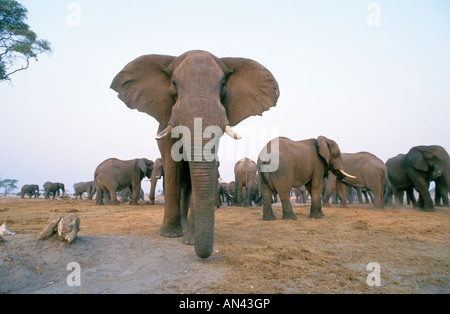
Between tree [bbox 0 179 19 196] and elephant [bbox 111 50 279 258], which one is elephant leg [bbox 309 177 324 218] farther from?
tree [bbox 0 179 19 196]

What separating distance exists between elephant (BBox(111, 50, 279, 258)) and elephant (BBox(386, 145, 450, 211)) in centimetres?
978

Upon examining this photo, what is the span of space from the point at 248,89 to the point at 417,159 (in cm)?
1048

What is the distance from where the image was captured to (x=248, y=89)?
17.7ft

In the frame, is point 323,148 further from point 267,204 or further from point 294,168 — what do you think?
point 267,204

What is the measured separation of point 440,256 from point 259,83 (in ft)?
13.7

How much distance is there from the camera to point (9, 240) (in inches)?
120

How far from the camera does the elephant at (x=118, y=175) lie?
1605 centimetres

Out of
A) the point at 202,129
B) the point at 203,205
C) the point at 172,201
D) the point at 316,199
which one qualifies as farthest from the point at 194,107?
the point at 316,199

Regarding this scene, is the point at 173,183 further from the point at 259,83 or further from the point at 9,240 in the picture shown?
the point at 259,83

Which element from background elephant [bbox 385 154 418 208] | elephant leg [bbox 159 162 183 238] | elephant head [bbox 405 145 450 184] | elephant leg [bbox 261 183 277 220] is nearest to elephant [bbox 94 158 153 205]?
elephant leg [bbox 261 183 277 220]

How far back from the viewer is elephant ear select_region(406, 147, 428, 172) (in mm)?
11430

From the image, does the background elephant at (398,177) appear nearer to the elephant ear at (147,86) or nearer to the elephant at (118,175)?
the elephant ear at (147,86)
